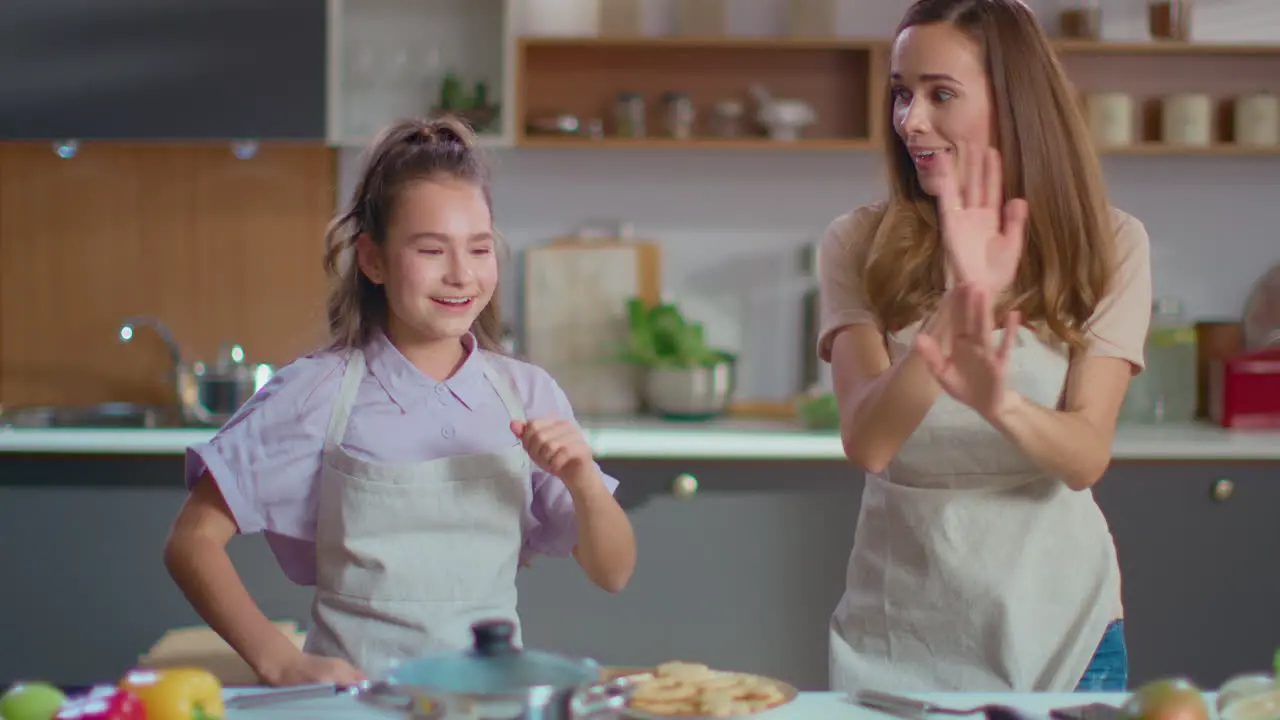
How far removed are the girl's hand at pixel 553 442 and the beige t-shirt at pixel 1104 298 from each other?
0.39 meters

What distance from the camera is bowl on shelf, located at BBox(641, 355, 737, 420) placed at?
10.6ft

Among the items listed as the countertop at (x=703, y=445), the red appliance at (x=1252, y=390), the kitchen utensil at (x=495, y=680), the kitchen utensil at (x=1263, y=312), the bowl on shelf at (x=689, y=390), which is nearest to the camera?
the kitchen utensil at (x=495, y=680)

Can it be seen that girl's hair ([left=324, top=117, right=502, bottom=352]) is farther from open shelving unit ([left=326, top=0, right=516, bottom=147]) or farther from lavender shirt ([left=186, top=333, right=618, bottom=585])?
open shelving unit ([left=326, top=0, right=516, bottom=147])

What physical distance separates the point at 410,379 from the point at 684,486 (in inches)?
52.3

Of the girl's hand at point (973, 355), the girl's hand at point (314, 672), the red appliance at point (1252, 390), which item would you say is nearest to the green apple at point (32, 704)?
the girl's hand at point (314, 672)

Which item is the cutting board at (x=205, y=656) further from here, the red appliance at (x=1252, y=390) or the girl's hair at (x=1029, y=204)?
the red appliance at (x=1252, y=390)

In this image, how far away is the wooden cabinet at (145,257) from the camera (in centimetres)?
343

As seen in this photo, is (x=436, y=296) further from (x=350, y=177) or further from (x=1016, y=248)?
(x=350, y=177)

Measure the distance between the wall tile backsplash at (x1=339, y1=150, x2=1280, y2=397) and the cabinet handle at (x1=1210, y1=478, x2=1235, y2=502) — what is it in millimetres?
742

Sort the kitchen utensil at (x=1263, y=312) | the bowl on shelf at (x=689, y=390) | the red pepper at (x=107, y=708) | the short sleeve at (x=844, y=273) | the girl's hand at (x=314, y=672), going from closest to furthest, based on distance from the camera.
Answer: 1. the red pepper at (x=107, y=708)
2. the girl's hand at (x=314, y=672)
3. the short sleeve at (x=844, y=273)
4. the bowl on shelf at (x=689, y=390)
5. the kitchen utensil at (x=1263, y=312)

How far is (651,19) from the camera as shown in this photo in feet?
11.4

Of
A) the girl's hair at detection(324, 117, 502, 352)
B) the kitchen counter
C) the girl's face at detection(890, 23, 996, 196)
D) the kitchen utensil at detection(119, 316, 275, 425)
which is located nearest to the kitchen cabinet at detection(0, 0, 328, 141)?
the kitchen utensil at detection(119, 316, 275, 425)

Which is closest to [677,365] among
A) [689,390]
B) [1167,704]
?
[689,390]

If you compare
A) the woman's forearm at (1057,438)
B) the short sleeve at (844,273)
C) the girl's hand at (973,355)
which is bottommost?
the woman's forearm at (1057,438)
